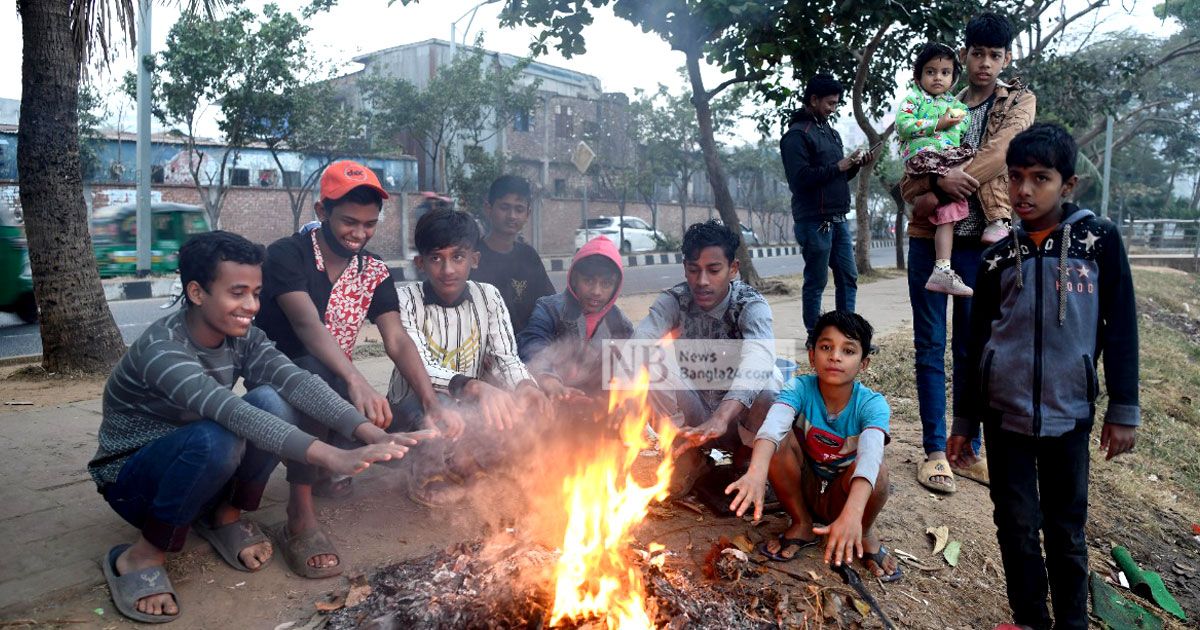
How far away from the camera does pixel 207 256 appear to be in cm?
279

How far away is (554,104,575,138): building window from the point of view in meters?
34.2

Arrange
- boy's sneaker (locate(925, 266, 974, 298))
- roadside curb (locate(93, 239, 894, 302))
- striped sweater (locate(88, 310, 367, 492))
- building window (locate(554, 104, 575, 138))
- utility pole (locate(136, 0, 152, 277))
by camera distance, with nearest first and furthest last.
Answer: striped sweater (locate(88, 310, 367, 492)), boy's sneaker (locate(925, 266, 974, 298)), roadside curb (locate(93, 239, 894, 302)), utility pole (locate(136, 0, 152, 277)), building window (locate(554, 104, 575, 138))

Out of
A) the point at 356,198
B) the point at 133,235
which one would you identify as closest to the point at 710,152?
the point at 356,198

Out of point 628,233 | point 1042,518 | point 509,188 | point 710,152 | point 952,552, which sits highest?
point 710,152

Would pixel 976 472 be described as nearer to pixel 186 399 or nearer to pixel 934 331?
pixel 934 331

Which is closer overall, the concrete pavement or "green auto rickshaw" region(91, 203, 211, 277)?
the concrete pavement

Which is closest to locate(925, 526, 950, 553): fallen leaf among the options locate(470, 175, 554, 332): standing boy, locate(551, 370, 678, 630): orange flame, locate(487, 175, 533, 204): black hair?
locate(551, 370, 678, 630): orange flame

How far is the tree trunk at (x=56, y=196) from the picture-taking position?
18.9 ft

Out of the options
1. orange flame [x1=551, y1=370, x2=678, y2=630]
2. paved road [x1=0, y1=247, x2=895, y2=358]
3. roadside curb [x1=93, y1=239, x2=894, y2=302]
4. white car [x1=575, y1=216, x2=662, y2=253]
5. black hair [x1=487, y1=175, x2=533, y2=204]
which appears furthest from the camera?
white car [x1=575, y1=216, x2=662, y2=253]

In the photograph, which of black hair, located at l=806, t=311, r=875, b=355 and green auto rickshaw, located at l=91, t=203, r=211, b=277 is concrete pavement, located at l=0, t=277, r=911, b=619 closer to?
black hair, located at l=806, t=311, r=875, b=355

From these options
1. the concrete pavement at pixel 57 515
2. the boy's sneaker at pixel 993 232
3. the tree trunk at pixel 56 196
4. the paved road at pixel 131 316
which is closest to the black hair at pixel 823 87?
the boy's sneaker at pixel 993 232

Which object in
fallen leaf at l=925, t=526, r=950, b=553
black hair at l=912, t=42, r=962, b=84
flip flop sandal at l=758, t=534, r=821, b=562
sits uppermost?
black hair at l=912, t=42, r=962, b=84

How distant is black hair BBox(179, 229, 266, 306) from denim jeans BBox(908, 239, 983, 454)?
121 inches

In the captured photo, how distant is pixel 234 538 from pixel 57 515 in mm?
958
